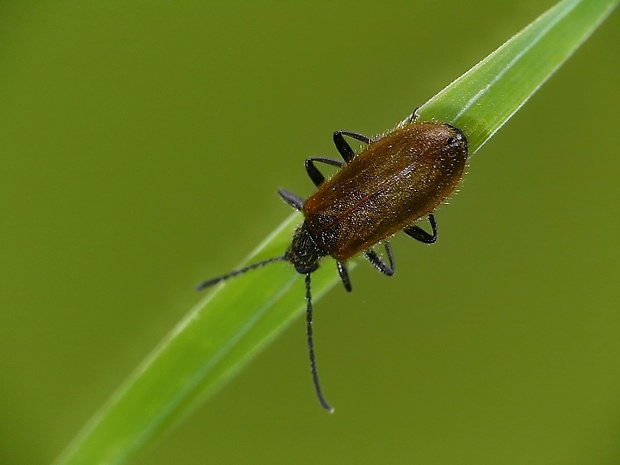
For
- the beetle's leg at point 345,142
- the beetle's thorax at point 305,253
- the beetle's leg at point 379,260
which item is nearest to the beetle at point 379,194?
the beetle's thorax at point 305,253

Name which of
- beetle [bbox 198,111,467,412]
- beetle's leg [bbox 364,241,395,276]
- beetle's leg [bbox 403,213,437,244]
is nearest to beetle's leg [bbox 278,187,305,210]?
beetle [bbox 198,111,467,412]

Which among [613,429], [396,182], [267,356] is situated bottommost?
[613,429]

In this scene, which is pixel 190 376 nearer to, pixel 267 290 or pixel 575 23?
pixel 267 290

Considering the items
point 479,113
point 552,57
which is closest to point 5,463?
point 479,113

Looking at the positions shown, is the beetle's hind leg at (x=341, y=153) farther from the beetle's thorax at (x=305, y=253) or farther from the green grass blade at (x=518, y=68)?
the green grass blade at (x=518, y=68)

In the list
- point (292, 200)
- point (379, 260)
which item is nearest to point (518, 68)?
point (379, 260)

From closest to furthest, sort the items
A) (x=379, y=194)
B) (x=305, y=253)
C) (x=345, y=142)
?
(x=379, y=194) → (x=305, y=253) → (x=345, y=142)

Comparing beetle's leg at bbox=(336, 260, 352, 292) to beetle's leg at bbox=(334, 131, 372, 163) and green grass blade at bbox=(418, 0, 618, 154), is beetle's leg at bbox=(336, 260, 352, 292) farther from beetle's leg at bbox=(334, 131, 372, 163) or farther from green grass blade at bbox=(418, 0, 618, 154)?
green grass blade at bbox=(418, 0, 618, 154)

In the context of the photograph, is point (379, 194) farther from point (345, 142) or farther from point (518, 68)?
point (518, 68)
